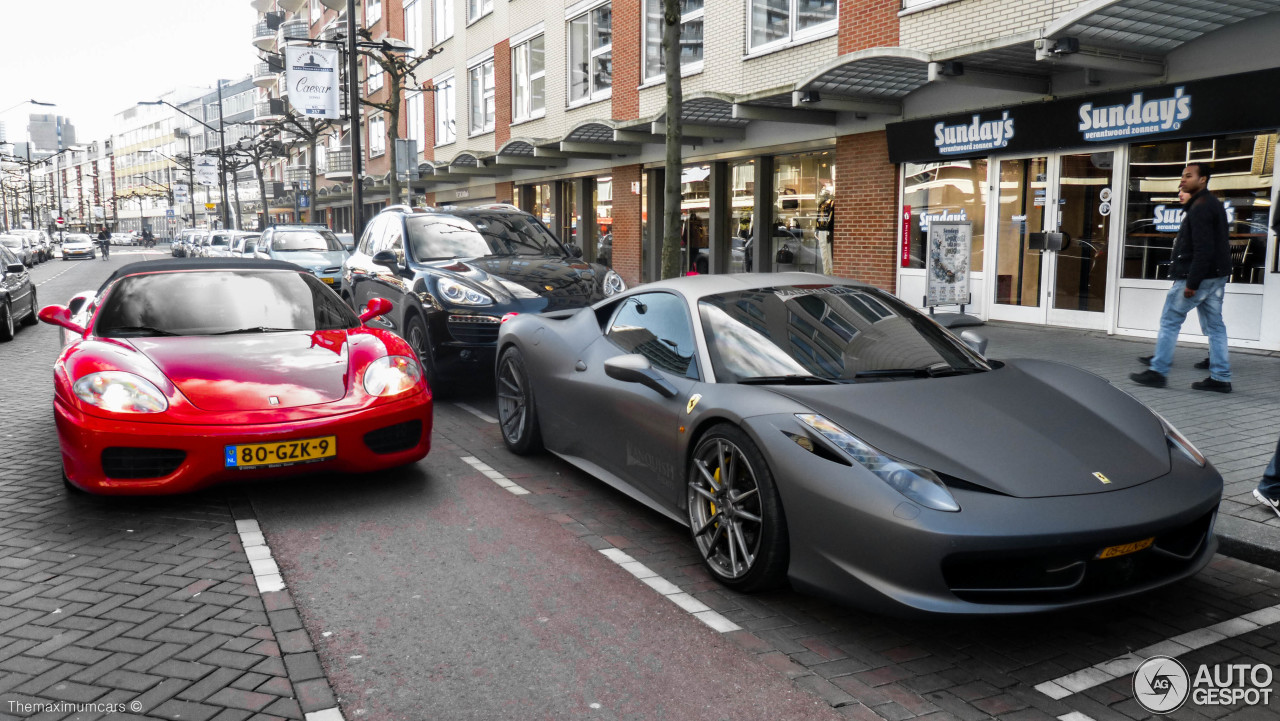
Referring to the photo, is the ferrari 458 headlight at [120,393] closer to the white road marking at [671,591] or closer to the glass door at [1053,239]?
the white road marking at [671,591]

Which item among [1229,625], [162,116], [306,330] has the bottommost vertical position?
[1229,625]

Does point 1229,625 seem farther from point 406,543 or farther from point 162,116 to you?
point 162,116

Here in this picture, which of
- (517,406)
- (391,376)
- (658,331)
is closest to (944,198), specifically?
(517,406)

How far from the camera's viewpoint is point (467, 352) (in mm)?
8188

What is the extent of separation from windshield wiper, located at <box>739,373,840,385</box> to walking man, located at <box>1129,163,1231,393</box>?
17.9 feet

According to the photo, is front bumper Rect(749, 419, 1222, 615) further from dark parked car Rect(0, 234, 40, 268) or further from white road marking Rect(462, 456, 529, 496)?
dark parked car Rect(0, 234, 40, 268)

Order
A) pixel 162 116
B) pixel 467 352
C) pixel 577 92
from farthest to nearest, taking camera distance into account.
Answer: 1. pixel 162 116
2. pixel 577 92
3. pixel 467 352

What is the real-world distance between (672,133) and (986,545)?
853 cm

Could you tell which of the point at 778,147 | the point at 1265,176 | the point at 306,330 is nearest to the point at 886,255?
the point at 778,147

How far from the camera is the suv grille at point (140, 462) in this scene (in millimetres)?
4867

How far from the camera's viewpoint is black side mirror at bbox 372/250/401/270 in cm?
927

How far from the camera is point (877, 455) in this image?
3.51 metres

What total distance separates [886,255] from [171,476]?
463 inches

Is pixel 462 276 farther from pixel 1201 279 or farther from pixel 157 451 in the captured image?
pixel 1201 279
